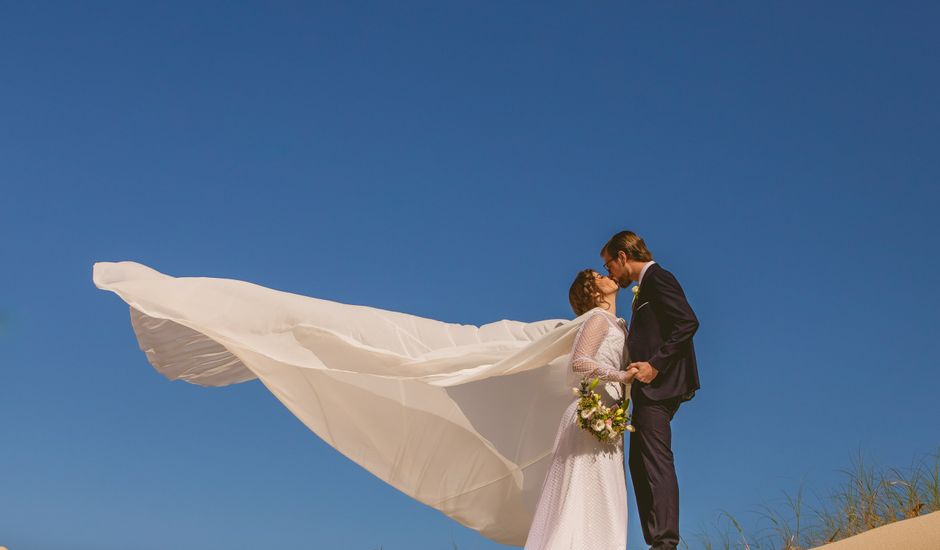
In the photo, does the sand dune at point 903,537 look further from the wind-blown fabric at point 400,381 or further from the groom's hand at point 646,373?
the wind-blown fabric at point 400,381

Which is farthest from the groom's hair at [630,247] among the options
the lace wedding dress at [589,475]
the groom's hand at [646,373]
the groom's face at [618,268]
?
the groom's hand at [646,373]

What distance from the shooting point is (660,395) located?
6445 millimetres

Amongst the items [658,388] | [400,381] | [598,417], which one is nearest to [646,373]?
[658,388]

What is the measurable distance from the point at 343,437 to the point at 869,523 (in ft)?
15.7

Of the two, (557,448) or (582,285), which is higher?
(582,285)

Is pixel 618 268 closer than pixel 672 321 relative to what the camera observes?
No

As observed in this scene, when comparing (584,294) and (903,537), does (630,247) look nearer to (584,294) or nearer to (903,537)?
(584,294)

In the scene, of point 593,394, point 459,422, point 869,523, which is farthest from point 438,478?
point 869,523

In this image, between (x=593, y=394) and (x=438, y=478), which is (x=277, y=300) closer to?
(x=438, y=478)

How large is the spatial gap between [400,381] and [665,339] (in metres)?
2.44

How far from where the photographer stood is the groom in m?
6.27

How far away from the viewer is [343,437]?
25.9ft

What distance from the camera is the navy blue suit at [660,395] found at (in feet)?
20.5

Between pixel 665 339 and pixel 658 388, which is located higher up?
pixel 665 339
